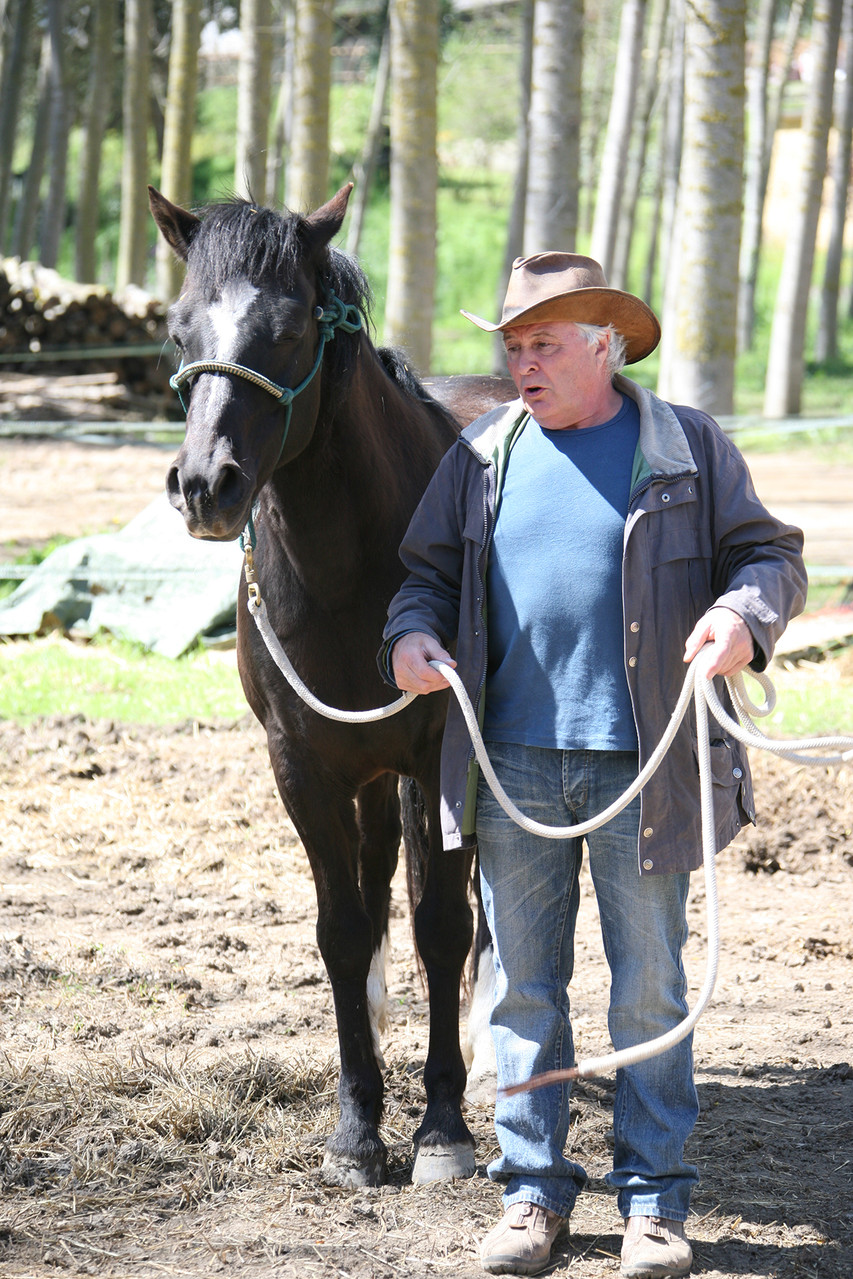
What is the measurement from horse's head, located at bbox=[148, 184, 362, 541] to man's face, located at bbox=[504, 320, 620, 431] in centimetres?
50

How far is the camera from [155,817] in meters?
5.60

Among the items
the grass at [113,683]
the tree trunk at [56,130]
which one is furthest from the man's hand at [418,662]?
the tree trunk at [56,130]

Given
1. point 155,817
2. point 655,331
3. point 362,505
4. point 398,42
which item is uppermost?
point 398,42

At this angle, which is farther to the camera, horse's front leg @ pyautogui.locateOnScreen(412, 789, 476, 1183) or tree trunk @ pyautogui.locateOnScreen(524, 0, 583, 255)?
tree trunk @ pyautogui.locateOnScreen(524, 0, 583, 255)

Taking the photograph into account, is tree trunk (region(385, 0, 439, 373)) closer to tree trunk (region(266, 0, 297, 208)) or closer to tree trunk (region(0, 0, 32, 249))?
tree trunk (region(266, 0, 297, 208))

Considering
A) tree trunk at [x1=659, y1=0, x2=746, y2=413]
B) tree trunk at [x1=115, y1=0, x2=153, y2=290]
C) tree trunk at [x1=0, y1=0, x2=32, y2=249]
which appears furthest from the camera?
tree trunk at [x1=0, y1=0, x2=32, y2=249]

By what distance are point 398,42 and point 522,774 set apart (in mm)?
7759

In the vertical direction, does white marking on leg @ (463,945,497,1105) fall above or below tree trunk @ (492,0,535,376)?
below

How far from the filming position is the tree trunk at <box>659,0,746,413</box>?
7734 mm

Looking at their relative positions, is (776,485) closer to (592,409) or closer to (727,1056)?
(727,1056)

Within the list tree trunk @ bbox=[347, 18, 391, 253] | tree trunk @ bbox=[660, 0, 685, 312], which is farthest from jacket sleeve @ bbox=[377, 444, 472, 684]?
tree trunk @ bbox=[347, 18, 391, 253]

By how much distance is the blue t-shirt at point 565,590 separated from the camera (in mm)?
2521

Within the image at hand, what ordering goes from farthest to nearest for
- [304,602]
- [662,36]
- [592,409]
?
[662,36] → [304,602] → [592,409]

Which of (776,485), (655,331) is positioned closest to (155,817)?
(655,331)
